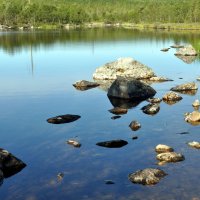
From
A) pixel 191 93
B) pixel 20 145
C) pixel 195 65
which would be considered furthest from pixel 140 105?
pixel 195 65

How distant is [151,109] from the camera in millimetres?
40406

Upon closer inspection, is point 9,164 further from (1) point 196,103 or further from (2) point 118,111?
(1) point 196,103

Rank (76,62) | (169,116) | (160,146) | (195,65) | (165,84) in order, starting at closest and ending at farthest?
(160,146) → (169,116) → (165,84) → (195,65) → (76,62)

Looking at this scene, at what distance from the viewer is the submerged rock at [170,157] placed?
26938 millimetres

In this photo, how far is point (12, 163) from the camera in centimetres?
2620

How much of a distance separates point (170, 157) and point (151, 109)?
13.6 m

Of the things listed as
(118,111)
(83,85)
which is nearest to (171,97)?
(118,111)

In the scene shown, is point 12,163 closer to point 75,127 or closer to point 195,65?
point 75,127

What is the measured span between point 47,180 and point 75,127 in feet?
36.1

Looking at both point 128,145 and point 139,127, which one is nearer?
point 128,145

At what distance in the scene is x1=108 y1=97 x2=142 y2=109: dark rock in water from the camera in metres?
43.3

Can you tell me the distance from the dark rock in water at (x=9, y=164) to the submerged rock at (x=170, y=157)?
28.4 ft

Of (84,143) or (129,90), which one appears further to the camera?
(129,90)

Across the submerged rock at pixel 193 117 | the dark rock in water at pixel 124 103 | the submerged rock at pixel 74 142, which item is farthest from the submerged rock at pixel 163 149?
the dark rock in water at pixel 124 103
